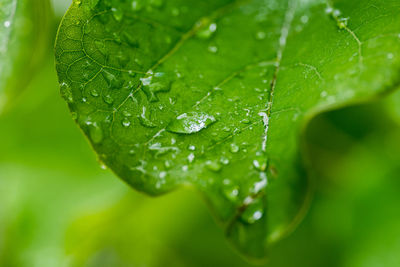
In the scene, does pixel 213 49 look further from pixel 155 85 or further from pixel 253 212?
pixel 253 212

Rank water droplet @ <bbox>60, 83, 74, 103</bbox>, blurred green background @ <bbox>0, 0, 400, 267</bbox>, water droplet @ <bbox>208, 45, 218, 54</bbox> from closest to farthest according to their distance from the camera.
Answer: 1. water droplet @ <bbox>60, 83, 74, 103</bbox>
2. water droplet @ <bbox>208, 45, 218, 54</bbox>
3. blurred green background @ <bbox>0, 0, 400, 267</bbox>

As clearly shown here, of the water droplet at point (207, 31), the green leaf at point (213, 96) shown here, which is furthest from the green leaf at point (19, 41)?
the water droplet at point (207, 31)

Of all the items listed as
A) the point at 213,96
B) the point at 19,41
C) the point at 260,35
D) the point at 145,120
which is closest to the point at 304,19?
the point at 260,35

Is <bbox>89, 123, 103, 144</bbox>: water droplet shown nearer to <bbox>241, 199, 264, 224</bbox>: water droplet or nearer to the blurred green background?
<bbox>241, 199, 264, 224</bbox>: water droplet

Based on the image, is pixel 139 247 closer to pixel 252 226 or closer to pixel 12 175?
pixel 12 175

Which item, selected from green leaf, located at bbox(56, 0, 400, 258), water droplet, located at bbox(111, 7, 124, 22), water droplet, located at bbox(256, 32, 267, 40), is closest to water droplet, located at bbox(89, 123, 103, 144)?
green leaf, located at bbox(56, 0, 400, 258)
